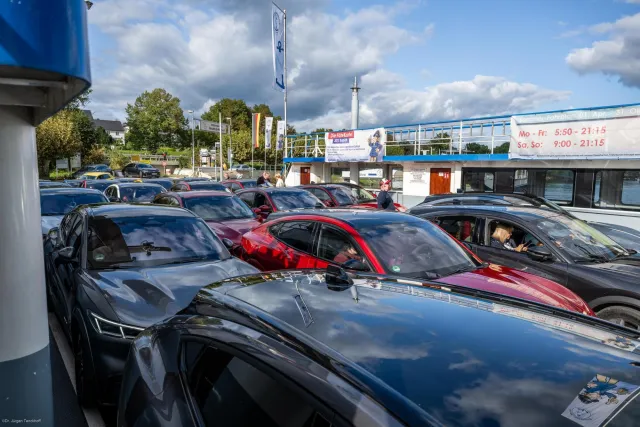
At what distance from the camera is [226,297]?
2.34m

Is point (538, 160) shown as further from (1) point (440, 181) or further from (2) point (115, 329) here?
(2) point (115, 329)

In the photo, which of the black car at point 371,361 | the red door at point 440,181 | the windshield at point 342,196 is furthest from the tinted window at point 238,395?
the red door at point 440,181

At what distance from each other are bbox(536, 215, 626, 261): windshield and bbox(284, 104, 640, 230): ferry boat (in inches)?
328

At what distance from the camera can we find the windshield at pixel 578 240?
546cm

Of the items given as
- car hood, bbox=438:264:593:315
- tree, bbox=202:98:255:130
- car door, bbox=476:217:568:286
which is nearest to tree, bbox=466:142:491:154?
car door, bbox=476:217:568:286

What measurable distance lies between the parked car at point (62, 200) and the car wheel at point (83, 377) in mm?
6219

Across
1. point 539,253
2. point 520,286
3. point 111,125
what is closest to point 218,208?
point 539,253

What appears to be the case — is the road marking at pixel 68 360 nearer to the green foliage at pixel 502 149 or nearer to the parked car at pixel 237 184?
the parked car at pixel 237 184

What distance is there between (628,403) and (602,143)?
1518 centimetres

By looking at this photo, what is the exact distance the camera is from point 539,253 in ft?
17.6

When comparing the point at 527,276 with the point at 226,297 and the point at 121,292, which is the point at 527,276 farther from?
the point at 121,292

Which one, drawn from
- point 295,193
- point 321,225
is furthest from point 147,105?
point 321,225

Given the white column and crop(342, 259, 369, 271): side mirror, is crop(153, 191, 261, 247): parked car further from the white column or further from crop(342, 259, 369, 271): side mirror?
the white column

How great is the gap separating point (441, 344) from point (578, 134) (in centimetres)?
1552
